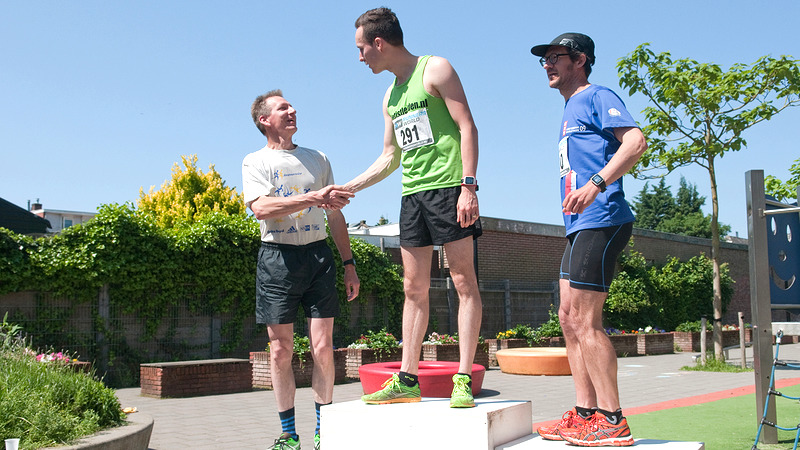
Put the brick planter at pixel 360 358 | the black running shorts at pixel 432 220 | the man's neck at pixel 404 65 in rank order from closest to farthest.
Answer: the black running shorts at pixel 432 220
the man's neck at pixel 404 65
the brick planter at pixel 360 358

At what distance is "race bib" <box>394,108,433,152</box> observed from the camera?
4074mm

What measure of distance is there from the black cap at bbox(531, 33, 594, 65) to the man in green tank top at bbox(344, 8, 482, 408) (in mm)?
536

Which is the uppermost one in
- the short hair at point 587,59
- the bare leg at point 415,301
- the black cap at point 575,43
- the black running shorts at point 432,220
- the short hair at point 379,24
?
the short hair at point 379,24

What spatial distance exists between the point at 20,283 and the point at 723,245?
1064 inches

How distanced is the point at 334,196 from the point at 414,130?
2.21 ft

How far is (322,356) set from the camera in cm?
469

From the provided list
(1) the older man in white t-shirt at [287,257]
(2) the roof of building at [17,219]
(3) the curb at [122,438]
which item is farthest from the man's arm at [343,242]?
(2) the roof of building at [17,219]

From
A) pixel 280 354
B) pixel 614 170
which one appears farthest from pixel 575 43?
pixel 280 354

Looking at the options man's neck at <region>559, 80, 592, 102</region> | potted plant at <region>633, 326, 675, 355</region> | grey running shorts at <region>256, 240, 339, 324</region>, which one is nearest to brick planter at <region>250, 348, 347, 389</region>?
grey running shorts at <region>256, 240, 339, 324</region>

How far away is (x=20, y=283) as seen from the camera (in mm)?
10250

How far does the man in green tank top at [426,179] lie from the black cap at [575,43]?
1.76ft

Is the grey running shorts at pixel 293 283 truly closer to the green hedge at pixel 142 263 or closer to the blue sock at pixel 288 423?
the blue sock at pixel 288 423

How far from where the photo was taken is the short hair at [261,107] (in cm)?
492

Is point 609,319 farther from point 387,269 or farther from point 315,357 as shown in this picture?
point 315,357
